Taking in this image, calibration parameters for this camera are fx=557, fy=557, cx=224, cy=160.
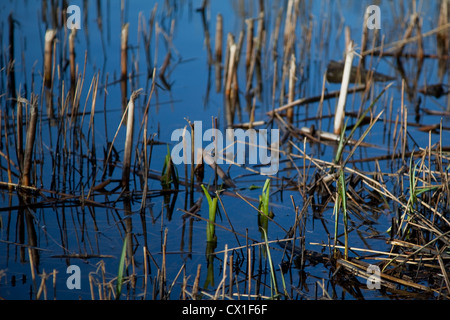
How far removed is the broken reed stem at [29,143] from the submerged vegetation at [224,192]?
0.02 metres

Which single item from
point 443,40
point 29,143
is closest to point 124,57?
point 29,143

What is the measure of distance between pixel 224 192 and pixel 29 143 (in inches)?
56.9

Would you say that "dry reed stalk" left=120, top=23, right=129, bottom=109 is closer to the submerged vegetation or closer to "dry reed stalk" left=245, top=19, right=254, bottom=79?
the submerged vegetation

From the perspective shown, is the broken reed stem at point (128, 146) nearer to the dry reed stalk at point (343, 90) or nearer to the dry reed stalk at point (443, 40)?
the dry reed stalk at point (343, 90)

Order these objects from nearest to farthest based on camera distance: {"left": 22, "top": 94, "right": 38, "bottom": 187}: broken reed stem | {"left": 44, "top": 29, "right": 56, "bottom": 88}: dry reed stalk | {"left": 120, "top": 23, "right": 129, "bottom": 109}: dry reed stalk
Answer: {"left": 22, "top": 94, "right": 38, "bottom": 187}: broken reed stem, {"left": 44, "top": 29, "right": 56, "bottom": 88}: dry reed stalk, {"left": 120, "top": 23, "right": 129, "bottom": 109}: dry reed stalk

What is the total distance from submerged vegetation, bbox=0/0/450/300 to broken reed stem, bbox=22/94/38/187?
15mm

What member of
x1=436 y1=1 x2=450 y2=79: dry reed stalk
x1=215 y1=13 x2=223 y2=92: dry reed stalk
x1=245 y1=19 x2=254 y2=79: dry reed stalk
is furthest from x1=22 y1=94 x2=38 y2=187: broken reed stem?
x1=436 y1=1 x2=450 y2=79: dry reed stalk

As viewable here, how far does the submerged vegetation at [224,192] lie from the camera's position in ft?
9.87

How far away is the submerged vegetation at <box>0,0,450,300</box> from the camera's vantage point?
3.01 meters

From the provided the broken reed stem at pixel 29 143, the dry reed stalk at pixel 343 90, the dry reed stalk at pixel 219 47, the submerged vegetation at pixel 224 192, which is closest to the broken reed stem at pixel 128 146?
the submerged vegetation at pixel 224 192

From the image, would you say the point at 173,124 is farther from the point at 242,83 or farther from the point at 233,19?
the point at 233,19

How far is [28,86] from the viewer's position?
638 cm
